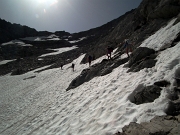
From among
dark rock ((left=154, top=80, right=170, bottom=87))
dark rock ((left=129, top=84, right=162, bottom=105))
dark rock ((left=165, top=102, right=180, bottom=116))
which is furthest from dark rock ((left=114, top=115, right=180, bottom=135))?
dark rock ((left=154, top=80, right=170, bottom=87))

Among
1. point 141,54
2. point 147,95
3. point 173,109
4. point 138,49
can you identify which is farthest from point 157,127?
point 138,49

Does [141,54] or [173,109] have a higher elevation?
[141,54]

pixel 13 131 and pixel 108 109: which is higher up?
pixel 108 109

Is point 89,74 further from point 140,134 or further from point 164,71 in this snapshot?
point 140,134

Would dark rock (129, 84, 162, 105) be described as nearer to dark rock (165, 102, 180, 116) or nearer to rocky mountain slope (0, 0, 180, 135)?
rocky mountain slope (0, 0, 180, 135)

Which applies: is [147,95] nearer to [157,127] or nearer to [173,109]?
[173,109]

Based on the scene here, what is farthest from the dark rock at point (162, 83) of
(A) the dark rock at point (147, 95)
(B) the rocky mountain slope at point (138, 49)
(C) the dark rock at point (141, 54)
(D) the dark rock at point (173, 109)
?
(C) the dark rock at point (141, 54)

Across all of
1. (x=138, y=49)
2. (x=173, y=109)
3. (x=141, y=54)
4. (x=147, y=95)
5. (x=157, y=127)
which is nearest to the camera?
(x=157, y=127)

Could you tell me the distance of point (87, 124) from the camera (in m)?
5.74

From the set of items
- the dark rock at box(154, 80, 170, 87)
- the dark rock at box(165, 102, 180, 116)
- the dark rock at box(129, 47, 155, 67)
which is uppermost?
the dark rock at box(129, 47, 155, 67)

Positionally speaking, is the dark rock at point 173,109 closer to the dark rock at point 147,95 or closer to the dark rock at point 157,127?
the dark rock at point 157,127

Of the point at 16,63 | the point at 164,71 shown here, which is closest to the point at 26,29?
the point at 16,63

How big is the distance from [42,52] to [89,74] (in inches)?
2978

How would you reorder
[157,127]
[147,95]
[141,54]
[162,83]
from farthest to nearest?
[141,54] < [162,83] < [147,95] < [157,127]
